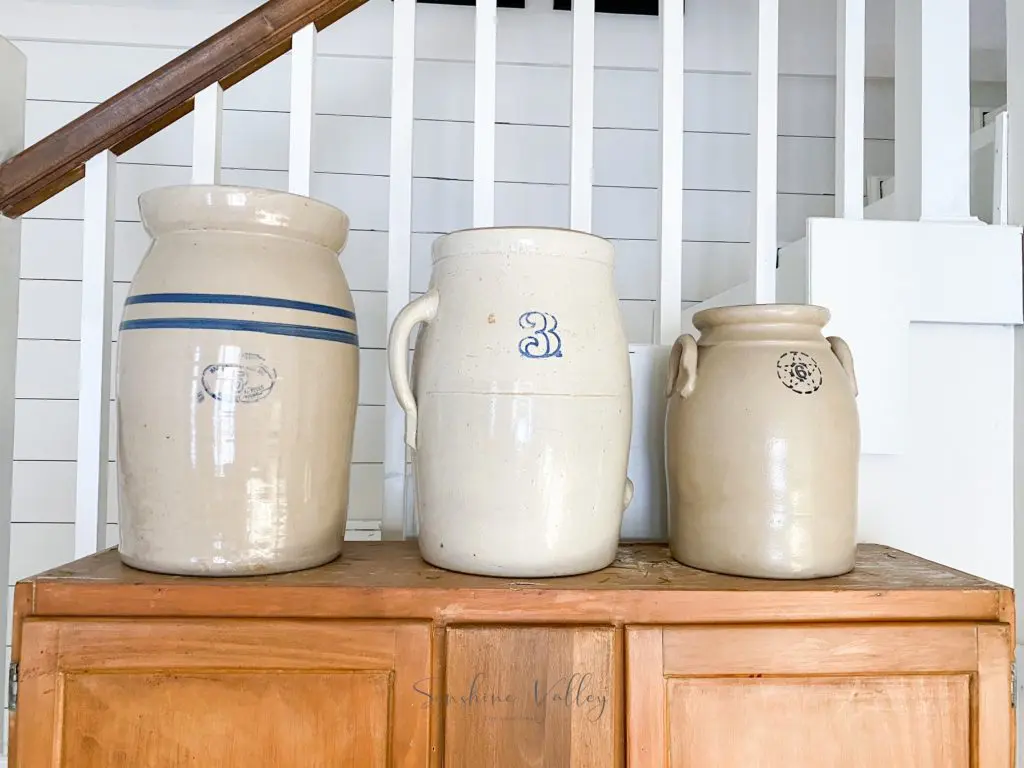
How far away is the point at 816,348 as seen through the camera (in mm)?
807

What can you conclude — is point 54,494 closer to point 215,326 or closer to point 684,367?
point 215,326

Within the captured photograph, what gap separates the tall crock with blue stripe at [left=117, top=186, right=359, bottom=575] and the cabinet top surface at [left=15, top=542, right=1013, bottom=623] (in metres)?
0.04

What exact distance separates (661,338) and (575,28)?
43 centimetres

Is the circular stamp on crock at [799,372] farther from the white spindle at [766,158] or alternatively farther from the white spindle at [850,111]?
the white spindle at [850,111]

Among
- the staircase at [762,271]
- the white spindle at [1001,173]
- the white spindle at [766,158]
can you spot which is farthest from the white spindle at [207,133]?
the white spindle at [1001,173]

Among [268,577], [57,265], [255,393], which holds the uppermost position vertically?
[57,265]

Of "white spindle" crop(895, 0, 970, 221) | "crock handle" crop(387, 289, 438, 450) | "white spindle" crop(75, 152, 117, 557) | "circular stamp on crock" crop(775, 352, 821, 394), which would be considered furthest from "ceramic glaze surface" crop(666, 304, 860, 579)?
"white spindle" crop(75, 152, 117, 557)

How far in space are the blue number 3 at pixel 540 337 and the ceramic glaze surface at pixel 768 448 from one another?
0.54 ft

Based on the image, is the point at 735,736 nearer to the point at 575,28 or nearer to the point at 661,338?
the point at 661,338

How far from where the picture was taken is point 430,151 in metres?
1.99

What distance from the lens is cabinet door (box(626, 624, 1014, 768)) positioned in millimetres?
683

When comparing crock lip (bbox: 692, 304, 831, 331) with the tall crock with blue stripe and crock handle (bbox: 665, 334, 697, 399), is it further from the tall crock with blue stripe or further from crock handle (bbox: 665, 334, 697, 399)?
the tall crock with blue stripe

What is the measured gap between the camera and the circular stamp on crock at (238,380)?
71 centimetres

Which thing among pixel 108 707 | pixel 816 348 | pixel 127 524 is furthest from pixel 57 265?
pixel 816 348
